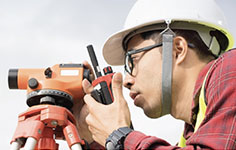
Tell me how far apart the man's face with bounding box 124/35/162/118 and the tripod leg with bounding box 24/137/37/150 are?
42.1 inches

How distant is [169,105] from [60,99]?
1.07 metres

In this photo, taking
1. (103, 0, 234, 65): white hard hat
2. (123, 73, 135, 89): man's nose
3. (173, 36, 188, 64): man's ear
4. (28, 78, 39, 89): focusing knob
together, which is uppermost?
(103, 0, 234, 65): white hard hat

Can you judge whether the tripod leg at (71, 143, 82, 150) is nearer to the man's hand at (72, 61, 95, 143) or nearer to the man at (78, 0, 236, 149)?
the man at (78, 0, 236, 149)

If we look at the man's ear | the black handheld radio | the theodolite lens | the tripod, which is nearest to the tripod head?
the theodolite lens

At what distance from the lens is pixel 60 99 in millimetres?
3143

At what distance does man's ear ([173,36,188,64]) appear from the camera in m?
3.12

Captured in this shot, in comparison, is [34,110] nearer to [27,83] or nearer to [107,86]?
[27,83]

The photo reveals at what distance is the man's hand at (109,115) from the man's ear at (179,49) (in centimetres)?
66

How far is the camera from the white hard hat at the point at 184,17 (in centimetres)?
325

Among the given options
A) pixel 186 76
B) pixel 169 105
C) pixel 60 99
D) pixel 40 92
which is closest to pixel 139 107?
pixel 169 105

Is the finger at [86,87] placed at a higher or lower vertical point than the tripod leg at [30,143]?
higher

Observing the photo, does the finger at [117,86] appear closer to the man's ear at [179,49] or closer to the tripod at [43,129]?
the tripod at [43,129]

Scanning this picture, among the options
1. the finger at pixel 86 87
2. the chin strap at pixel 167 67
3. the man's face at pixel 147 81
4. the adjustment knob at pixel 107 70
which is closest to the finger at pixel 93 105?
the finger at pixel 86 87

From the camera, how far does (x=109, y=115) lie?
8.84 ft
